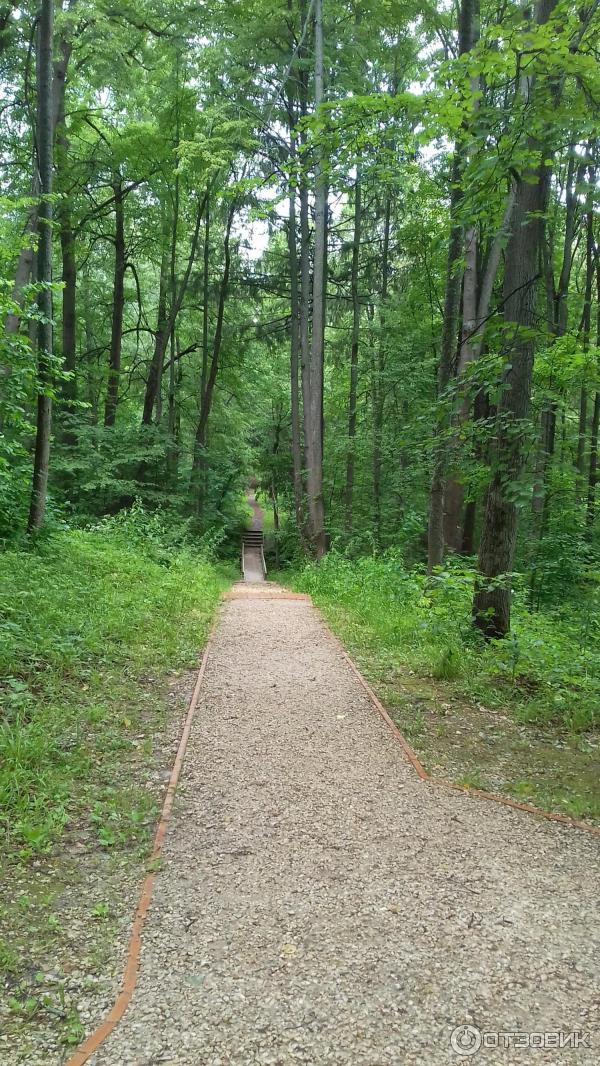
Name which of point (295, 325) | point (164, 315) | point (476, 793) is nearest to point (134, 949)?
point (476, 793)

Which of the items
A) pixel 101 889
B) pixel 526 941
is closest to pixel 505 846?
pixel 526 941

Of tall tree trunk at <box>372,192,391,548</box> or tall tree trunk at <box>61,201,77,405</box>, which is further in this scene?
tall tree trunk at <box>372,192,391,548</box>

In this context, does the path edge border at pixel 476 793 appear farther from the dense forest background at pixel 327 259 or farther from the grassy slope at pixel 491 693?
the dense forest background at pixel 327 259

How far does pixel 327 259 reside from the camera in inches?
625

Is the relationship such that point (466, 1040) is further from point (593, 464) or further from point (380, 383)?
point (593, 464)

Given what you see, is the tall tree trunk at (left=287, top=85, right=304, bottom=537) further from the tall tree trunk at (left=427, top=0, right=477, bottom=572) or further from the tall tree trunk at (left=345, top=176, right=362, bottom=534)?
the tall tree trunk at (left=427, top=0, right=477, bottom=572)

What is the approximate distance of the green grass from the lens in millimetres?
3182

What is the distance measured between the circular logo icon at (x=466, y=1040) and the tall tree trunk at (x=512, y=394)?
3.46m

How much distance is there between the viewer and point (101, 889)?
2.61 m

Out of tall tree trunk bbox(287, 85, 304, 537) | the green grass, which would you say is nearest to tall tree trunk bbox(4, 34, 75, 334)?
the green grass

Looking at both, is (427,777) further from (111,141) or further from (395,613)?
(111,141)

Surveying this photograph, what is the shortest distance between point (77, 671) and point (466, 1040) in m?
3.89

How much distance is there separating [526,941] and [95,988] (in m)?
1.67

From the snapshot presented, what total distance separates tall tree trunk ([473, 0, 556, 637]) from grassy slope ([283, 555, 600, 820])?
0.91 feet
